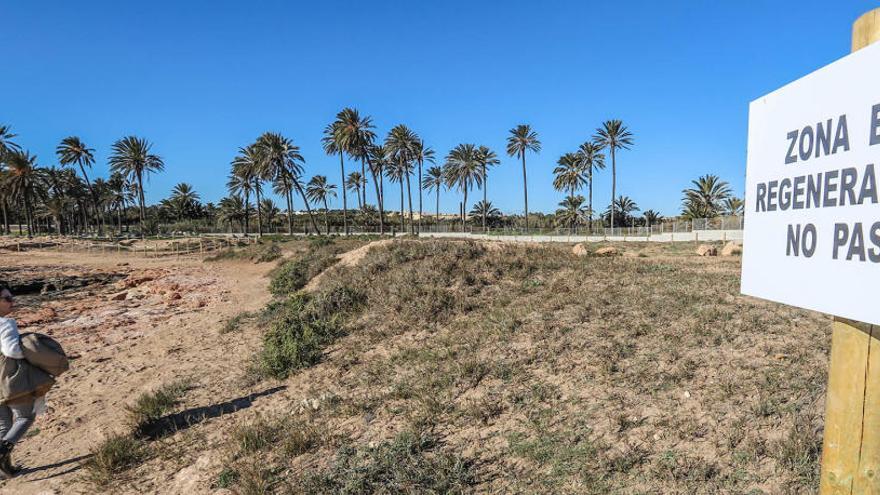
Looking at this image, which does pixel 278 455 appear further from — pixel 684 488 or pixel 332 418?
pixel 684 488

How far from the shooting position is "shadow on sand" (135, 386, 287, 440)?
616 cm

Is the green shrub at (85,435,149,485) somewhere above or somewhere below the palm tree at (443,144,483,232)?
below

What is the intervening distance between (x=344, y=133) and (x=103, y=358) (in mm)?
47414

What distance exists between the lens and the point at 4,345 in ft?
16.4

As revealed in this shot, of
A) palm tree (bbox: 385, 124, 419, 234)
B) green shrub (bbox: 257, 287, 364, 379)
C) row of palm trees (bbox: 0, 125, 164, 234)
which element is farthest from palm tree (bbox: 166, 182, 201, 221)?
green shrub (bbox: 257, 287, 364, 379)

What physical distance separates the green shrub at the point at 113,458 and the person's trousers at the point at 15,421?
0.82 m

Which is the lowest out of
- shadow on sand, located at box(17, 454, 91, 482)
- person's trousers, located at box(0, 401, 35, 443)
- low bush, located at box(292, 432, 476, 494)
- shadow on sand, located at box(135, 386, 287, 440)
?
shadow on sand, located at box(17, 454, 91, 482)

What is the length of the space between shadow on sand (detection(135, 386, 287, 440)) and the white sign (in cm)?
701

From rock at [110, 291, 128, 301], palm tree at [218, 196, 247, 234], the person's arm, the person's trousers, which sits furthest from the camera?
palm tree at [218, 196, 247, 234]

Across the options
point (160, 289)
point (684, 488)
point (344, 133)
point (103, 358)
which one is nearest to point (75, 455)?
point (103, 358)

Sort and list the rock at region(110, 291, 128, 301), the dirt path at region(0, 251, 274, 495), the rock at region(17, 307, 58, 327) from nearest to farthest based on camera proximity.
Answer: the dirt path at region(0, 251, 274, 495) < the rock at region(17, 307, 58, 327) < the rock at region(110, 291, 128, 301)

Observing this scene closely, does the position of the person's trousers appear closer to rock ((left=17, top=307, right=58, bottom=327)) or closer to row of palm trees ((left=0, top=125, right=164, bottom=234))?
rock ((left=17, top=307, right=58, bottom=327))

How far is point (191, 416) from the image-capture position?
6535 millimetres

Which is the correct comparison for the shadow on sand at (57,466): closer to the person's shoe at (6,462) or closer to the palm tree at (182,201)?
the person's shoe at (6,462)
